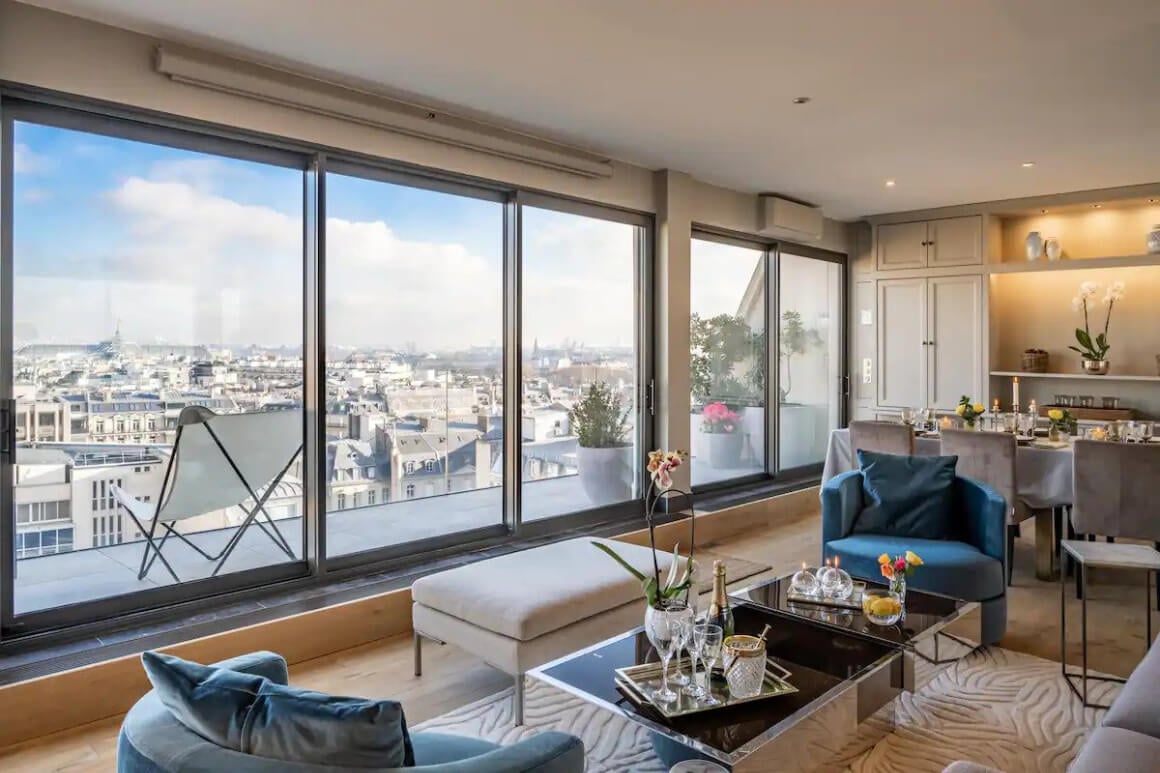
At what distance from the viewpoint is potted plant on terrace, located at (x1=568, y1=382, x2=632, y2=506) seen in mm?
5250

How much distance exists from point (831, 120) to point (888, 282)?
11.3 ft

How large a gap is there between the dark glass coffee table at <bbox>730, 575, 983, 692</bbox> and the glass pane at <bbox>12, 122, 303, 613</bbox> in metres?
2.36

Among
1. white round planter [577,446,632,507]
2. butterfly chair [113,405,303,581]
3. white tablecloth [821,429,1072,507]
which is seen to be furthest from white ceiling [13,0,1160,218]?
white round planter [577,446,632,507]

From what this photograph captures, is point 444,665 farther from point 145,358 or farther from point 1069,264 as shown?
point 1069,264

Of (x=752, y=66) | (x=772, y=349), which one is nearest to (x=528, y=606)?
(x=752, y=66)

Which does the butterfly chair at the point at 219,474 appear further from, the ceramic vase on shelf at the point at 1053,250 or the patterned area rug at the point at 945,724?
the ceramic vase on shelf at the point at 1053,250

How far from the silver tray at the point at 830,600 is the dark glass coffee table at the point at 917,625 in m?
0.01

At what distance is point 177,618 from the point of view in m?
3.26

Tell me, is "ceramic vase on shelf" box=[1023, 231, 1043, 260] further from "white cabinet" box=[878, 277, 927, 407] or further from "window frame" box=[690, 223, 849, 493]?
"window frame" box=[690, 223, 849, 493]

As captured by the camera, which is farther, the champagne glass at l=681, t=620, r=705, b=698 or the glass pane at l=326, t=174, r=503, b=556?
the glass pane at l=326, t=174, r=503, b=556

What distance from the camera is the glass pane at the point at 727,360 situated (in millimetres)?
6152

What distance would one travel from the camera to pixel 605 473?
212 inches

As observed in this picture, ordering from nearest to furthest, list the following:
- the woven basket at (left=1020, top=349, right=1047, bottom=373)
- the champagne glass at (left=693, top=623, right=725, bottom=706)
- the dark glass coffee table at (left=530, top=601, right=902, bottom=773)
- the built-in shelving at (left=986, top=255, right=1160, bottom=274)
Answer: the dark glass coffee table at (left=530, top=601, right=902, bottom=773), the champagne glass at (left=693, top=623, right=725, bottom=706), the built-in shelving at (left=986, top=255, right=1160, bottom=274), the woven basket at (left=1020, top=349, right=1047, bottom=373)

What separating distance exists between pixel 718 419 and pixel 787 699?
432 centimetres
